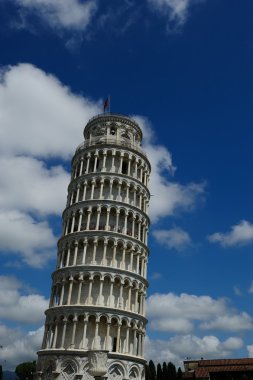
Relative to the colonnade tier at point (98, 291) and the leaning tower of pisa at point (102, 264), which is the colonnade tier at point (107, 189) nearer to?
the leaning tower of pisa at point (102, 264)

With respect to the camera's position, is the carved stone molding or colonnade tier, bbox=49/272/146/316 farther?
colonnade tier, bbox=49/272/146/316

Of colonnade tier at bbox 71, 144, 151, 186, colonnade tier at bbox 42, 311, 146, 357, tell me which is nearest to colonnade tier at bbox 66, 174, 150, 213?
colonnade tier at bbox 71, 144, 151, 186

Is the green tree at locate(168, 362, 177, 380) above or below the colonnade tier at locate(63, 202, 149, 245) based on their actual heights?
below

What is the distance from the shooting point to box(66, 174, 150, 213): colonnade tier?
168 feet

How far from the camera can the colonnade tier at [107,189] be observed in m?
51.2

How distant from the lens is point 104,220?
49.5 m

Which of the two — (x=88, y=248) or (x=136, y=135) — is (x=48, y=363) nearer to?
(x=88, y=248)

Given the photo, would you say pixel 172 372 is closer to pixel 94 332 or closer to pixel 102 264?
pixel 94 332

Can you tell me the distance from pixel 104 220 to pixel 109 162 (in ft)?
28.3

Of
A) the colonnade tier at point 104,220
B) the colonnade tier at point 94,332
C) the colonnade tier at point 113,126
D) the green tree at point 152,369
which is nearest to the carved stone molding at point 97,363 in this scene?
the colonnade tier at point 94,332

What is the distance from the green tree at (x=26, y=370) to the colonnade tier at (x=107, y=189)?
2956 inches

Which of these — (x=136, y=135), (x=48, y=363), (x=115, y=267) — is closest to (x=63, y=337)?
(x=48, y=363)

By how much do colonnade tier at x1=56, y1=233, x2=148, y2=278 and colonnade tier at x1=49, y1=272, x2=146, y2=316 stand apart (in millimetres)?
1367

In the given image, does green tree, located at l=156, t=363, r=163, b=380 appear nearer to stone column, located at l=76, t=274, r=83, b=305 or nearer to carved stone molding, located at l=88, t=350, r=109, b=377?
stone column, located at l=76, t=274, r=83, b=305
